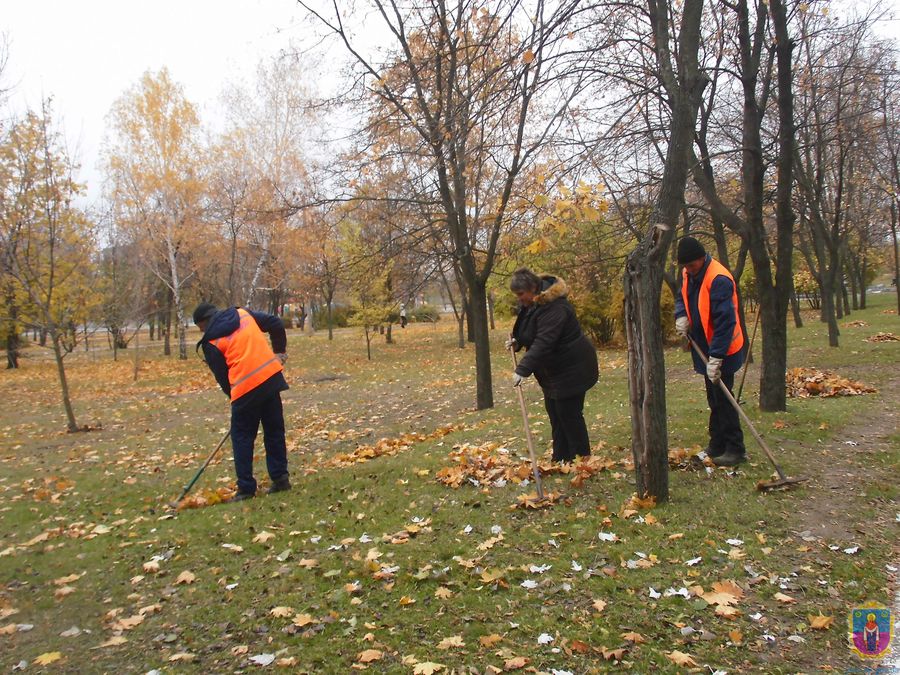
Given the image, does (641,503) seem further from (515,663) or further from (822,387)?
(822,387)

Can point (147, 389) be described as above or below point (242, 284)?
below

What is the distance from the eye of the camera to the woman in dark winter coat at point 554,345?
5.61 m

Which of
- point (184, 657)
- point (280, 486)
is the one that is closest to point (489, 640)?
point (184, 657)

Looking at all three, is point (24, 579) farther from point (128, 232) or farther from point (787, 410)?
point (128, 232)

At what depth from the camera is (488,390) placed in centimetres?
1172

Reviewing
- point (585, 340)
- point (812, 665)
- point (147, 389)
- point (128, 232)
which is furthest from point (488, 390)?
point (128, 232)

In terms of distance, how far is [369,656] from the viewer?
10.5ft

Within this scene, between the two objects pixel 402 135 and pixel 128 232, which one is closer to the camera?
pixel 402 135

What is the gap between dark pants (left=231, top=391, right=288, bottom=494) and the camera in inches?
254

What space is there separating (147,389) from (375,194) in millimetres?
12528

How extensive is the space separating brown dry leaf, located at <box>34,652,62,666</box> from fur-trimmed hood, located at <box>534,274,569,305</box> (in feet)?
14.0

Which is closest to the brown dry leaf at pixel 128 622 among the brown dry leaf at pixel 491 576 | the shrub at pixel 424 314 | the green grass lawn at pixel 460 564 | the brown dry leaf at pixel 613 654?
the green grass lawn at pixel 460 564

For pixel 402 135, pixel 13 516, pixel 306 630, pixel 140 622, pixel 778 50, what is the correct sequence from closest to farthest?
pixel 306 630, pixel 140 622, pixel 13 516, pixel 778 50, pixel 402 135

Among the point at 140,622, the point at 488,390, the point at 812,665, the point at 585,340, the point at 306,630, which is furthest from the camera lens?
the point at 488,390
